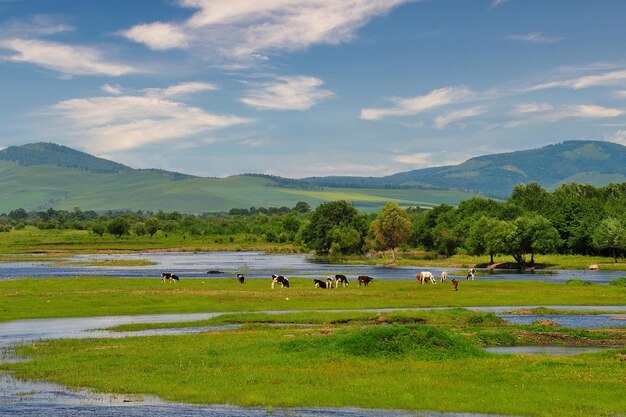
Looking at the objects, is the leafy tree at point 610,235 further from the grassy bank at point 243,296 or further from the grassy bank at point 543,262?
the grassy bank at point 243,296

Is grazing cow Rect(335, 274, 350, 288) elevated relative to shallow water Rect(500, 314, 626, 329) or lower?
elevated

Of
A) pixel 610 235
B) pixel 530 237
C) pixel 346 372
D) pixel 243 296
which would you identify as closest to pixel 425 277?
pixel 243 296

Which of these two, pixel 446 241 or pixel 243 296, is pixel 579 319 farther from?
pixel 446 241

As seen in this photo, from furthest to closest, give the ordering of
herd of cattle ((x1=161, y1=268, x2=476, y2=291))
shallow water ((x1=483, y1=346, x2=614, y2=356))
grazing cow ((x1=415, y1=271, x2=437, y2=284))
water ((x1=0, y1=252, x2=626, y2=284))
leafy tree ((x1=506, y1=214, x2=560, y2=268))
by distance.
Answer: leafy tree ((x1=506, y1=214, x2=560, y2=268)) < water ((x1=0, y1=252, x2=626, y2=284)) < grazing cow ((x1=415, y1=271, x2=437, y2=284)) < herd of cattle ((x1=161, y1=268, x2=476, y2=291)) < shallow water ((x1=483, y1=346, x2=614, y2=356))

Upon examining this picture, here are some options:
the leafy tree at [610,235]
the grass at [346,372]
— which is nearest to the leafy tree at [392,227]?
the leafy tree at [610,235]

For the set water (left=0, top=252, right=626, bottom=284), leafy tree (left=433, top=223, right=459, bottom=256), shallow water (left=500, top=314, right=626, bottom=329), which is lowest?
water (left=0, top=252, right=626, bottom=284)

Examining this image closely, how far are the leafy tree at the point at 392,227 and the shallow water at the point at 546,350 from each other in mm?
128748

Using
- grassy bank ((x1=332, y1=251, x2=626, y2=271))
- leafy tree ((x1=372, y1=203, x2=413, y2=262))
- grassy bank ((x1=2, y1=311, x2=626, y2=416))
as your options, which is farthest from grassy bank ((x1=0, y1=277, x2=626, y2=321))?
leafy tree ((x1=372, y1=203, x2=413, y2=262))

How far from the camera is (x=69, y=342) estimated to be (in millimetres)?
43531

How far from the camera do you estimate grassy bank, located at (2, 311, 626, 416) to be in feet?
94.3

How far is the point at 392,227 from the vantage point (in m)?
173

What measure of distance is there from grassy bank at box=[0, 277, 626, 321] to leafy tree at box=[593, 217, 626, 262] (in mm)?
57923

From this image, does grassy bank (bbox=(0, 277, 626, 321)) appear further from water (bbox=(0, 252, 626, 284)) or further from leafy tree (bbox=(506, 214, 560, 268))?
leafy tree (bbox=(506, 214, 560, 268))

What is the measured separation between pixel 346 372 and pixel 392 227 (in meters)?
140
